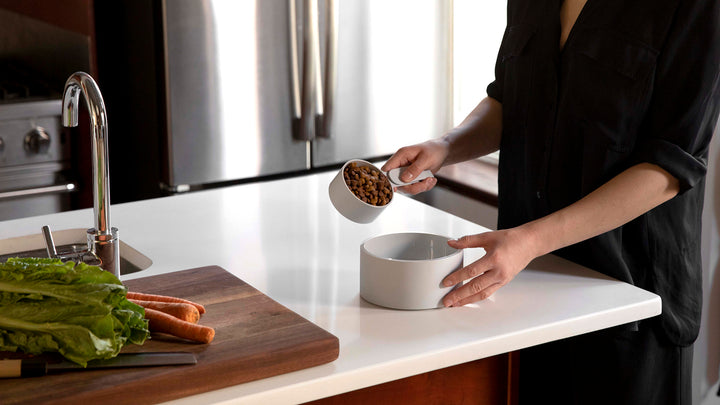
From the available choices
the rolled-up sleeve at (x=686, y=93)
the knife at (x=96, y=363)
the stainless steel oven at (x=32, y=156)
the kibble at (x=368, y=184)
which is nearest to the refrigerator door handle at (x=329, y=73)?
the stainless steel oven at (x=32, y=156)

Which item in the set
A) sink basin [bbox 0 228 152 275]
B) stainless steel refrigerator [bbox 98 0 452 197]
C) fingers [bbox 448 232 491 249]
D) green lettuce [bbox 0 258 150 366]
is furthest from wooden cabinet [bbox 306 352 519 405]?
stainless steel refrigerator [bbox 98 0 452 197]

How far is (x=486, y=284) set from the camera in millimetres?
1380

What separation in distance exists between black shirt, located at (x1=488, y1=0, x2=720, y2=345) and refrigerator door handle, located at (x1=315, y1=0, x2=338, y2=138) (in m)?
1.35

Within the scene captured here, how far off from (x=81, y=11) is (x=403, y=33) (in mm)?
1129

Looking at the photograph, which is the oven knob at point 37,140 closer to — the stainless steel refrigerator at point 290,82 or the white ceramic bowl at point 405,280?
the stainless steel refrigerator at point 290,82

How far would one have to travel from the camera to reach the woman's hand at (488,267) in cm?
137

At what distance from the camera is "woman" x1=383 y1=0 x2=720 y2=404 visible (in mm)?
1462

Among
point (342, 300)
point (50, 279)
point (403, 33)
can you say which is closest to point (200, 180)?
point (403, 33)

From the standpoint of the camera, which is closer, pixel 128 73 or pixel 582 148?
pixel 582 148

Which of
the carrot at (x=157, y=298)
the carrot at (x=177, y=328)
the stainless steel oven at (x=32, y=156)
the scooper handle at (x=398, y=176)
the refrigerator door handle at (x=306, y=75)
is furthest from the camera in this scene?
the refrigerator door handle at (x=306, y=75)

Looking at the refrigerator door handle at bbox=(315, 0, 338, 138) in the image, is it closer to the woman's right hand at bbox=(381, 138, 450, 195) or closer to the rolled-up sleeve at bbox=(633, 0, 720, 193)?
the woman's right hand at bbox=(381, 138, 450, 195)

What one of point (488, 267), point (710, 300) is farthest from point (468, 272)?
point (710, 300)

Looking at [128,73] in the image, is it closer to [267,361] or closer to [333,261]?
[333,261]

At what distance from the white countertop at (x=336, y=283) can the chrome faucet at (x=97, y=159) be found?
10cm
